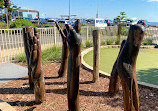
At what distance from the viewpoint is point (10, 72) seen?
16.8 ft

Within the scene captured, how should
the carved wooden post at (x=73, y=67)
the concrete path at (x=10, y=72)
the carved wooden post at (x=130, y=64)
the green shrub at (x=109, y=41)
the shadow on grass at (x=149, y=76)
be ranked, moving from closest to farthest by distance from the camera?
the carved wooden post at (x=130, y=64) → the carved wooden post at (x=73, y=67) → the shadow on grass at (x=149, y=76) → the concrete path at (x=10, y=72) → the green shrub at (x=109, y=41)

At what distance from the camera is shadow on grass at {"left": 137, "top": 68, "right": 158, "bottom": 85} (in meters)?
4.45

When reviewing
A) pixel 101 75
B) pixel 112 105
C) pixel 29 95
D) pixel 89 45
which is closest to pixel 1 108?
pixel 29 95

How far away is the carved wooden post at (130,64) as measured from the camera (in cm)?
175

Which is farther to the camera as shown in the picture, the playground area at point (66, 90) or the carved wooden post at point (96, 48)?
the carved wooden post at point (96, 48)

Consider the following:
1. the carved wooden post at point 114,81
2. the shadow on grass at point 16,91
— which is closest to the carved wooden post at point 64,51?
the shadow on grass at point 16,91

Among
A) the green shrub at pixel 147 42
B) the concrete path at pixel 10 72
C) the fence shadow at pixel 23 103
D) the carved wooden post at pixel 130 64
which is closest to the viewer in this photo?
the carved wooden post at pixel 130 64

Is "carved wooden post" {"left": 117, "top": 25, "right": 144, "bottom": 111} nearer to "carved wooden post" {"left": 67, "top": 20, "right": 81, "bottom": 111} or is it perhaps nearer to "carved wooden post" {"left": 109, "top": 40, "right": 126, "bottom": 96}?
"carved wooden post" {"left": 67, "top": 20, "right": 81, "bottom": 111}

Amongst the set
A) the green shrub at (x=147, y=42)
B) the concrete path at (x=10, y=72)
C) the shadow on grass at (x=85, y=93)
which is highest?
the green shrub at (x=147, y=42)

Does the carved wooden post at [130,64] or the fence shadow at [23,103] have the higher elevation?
the carved wooden post at [130,64]

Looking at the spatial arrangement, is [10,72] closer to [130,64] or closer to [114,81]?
[114,81]

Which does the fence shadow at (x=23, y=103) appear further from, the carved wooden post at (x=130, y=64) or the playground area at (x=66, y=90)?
the carved wooden post at (x=130, y=64)

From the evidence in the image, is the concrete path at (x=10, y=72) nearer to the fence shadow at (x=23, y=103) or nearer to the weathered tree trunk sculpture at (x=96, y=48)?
the fence shadow at (x=23, y=103)

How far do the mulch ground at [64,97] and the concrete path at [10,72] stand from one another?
0.38 m
